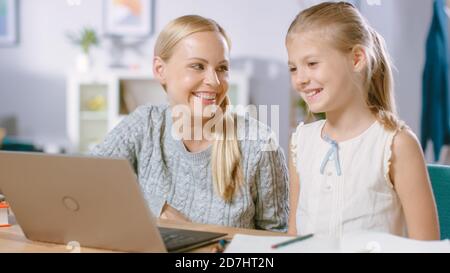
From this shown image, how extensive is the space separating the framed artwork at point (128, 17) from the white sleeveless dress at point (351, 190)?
3.87 m

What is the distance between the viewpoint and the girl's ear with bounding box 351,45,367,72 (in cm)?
136

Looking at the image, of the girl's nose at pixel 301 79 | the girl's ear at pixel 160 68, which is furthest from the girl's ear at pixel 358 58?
the girl's ear at pixel 160 68

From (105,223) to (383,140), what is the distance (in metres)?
0.60

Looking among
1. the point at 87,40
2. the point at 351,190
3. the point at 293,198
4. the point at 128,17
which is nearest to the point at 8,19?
the point at 87,40

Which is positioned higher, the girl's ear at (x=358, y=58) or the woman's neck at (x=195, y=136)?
the girl's ear at (x=358, y=58)

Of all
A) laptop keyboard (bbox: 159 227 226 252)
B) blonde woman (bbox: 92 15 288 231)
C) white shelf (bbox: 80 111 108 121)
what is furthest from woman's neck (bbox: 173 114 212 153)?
white shelf (bbox: 80 111 108 121)

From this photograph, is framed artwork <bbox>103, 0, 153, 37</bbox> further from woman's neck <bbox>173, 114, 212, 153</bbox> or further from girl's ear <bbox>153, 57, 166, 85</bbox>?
woman's neck <bbox>173, 114, 212, 153</bbox>

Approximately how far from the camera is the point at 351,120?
139 centimetres

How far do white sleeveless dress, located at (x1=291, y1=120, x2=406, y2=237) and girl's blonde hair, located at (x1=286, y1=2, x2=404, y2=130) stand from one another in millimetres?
54

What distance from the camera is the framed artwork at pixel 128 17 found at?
512 centimetres

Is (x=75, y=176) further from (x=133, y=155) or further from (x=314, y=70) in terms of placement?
(x=133, y=155)

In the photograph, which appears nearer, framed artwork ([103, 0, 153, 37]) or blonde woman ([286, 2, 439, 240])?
blonde woman ([286, 2, 439, 240])

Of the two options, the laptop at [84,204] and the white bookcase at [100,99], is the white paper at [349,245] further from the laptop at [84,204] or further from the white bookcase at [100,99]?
the white bookcase at [100,99]

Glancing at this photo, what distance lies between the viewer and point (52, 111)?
5.48 metres
